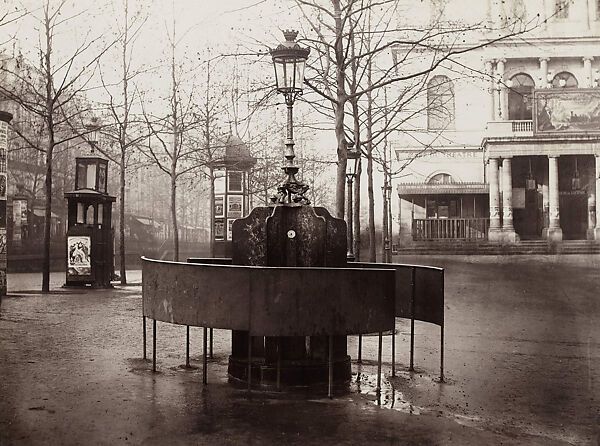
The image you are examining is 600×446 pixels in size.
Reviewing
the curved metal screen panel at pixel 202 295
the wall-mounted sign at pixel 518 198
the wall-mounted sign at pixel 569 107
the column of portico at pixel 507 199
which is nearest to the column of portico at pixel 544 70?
the column of portico at pixel 507 199

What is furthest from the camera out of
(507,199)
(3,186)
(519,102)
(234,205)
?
(519,102)

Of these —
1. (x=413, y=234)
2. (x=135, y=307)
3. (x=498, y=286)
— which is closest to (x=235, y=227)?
(x=135, y=307)

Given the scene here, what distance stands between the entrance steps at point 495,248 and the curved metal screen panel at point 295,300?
1505 centimetres

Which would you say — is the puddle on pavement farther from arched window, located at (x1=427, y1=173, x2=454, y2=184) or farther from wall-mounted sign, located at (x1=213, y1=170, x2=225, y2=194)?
arched window, located at (x1=427, y1=173, x2=454, y2=184)

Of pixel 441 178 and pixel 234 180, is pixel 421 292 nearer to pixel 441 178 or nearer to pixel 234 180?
pixel 234 180

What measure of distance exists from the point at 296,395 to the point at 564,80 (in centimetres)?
3026

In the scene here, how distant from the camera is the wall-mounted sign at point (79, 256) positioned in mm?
18609

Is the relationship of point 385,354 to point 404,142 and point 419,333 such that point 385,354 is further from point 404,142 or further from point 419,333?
point 404,142

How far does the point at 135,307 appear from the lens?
14.4 metres

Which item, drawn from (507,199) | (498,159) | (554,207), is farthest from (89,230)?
(498,159)

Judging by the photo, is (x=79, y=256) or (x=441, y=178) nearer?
(x=79, y=256)

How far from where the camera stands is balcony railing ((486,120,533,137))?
35.9 meters

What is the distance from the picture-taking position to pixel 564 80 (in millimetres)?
32688

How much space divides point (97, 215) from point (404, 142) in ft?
78.1
